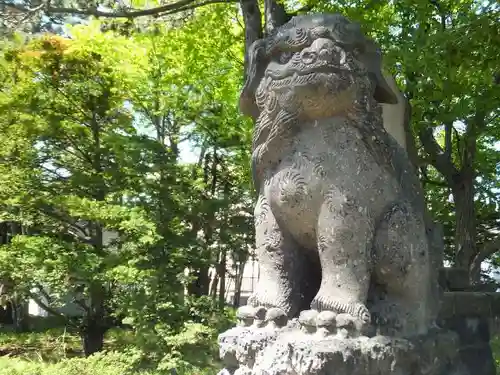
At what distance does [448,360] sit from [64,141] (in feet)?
27.6

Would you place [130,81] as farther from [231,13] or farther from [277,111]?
[277,111]

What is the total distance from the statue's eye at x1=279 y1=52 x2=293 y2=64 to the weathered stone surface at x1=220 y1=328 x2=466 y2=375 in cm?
110

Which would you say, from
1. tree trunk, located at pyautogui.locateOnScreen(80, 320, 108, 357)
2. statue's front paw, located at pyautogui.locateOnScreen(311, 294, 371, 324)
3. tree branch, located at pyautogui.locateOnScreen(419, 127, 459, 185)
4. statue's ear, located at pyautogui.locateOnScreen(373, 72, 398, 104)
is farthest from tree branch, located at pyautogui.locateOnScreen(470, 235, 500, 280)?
statue's front paw, located at pyautogui.locateOnScreen(311, 294, 371, 324)

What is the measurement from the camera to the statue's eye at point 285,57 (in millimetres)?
2227

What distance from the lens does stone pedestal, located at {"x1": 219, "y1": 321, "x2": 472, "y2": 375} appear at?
1908 millimetres

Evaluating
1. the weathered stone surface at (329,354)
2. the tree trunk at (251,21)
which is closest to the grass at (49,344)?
the tree trunk at (251,21)

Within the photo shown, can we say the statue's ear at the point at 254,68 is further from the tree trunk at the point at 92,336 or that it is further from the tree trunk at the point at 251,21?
the tree trunk at the point at 92,336

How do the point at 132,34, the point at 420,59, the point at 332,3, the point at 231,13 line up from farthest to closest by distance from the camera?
the point at 231,13
the point at 132,34
the point at 332,3
the point at 420,59

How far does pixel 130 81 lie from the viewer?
29.8ft

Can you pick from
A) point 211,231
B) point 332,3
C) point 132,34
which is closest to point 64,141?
point 132,34

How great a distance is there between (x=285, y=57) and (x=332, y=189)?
0.59 m

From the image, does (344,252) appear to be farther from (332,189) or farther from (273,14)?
(273,14)

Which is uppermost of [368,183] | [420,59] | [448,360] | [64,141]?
[64,141]

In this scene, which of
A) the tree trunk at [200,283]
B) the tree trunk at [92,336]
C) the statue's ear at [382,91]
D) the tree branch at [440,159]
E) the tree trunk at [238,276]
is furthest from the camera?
the tree trunk at [238,276]
